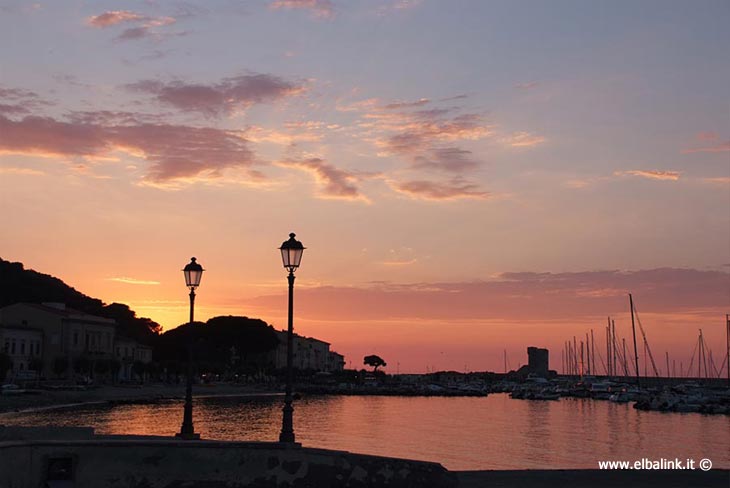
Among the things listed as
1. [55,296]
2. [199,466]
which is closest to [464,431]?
[199,466]

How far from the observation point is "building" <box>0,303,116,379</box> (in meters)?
108

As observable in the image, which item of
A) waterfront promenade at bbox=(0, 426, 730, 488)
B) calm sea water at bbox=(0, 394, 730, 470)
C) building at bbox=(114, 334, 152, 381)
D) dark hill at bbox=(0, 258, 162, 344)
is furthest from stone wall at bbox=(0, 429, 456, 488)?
dark hill at bbox=(0, 258, 162, 344)

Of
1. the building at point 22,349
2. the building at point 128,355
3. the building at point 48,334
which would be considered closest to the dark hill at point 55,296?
the building at point 128,355

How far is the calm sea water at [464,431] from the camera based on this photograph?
55344 millimetres

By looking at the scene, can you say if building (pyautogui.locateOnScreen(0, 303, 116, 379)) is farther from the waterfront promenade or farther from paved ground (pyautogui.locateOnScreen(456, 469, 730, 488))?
paved ground (pyautogui.locateOnScreen(456, 469, 730, 488))

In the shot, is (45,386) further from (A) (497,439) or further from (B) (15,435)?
(B) (15,435)

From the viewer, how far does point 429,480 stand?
1616cm

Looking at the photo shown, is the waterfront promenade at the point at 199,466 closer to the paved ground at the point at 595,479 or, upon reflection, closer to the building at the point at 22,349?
the paved ground at the point at 595,479

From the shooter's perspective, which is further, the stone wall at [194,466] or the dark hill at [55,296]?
the dark hill at [55,296]

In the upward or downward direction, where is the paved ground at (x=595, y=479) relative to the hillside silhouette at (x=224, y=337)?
downward

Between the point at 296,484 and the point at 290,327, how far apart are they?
4.85 m

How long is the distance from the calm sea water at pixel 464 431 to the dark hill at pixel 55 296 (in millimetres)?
51666

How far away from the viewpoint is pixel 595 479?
729 inches

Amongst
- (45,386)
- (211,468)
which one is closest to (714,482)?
(211,468)
